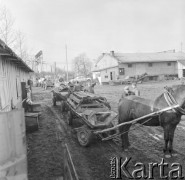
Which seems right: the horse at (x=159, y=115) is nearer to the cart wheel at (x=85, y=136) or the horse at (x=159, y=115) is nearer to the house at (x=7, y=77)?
the cart wheel at (x=85, y=136)

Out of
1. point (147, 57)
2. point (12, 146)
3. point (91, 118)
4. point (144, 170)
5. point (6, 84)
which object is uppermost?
point (147, 57)

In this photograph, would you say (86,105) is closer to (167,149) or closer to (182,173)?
(167,149)

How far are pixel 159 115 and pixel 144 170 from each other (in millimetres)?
1583

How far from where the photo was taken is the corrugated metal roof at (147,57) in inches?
1526

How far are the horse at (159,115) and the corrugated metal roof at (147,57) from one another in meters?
31.8

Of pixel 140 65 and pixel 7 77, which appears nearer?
pixel 7 77

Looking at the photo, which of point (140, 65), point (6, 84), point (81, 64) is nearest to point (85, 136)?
point (6, 84)

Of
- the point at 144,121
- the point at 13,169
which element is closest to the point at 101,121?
the point at 144,121

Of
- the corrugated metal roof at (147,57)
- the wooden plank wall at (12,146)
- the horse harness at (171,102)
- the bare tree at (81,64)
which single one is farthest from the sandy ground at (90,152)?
the bare tree at (81,64)

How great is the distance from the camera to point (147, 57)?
40.8 meters

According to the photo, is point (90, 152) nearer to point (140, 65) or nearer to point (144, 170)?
point (144, 170)

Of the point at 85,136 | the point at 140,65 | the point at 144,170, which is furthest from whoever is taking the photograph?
the point at 140,65

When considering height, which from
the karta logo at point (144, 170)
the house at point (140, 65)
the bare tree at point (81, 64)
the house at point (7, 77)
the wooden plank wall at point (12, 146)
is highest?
the bare tree at point (81, 64)

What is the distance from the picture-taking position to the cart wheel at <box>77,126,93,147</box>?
6406 millimetres
